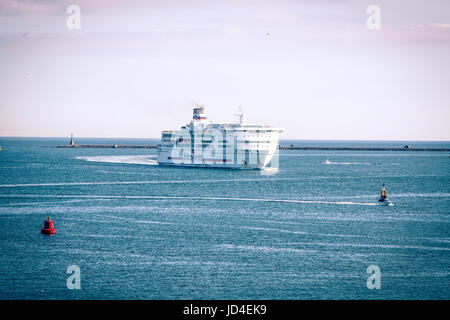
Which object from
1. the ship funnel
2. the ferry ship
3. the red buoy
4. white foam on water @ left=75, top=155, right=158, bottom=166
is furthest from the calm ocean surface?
white foam on water @ left=75, top=155, right=158, bottom=166

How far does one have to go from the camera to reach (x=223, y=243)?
121 ft

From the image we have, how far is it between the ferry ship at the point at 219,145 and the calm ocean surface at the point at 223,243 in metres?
26.5

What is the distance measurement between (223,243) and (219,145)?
6508 centimetres

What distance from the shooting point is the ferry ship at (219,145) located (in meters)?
94.9

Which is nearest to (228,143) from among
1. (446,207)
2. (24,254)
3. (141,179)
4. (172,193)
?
(141,179)

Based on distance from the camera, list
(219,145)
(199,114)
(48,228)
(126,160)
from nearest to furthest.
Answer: (48,228) < (219,145) < (199,114) < (126,160)

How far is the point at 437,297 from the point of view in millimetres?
26234

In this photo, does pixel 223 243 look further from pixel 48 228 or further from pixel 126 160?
pixel 126 160

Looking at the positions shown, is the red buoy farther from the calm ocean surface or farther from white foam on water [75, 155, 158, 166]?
white foam on water [75, 155, 158, 166]

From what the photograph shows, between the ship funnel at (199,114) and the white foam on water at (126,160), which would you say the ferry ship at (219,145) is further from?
the white foam on water at (126,160)

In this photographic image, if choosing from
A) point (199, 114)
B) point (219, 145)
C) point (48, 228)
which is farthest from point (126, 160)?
point (48, 228)

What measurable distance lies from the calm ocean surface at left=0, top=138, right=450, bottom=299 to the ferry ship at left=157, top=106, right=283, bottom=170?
26480mm

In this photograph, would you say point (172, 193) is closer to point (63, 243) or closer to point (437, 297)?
point (63, 243)

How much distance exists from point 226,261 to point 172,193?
34224mm
